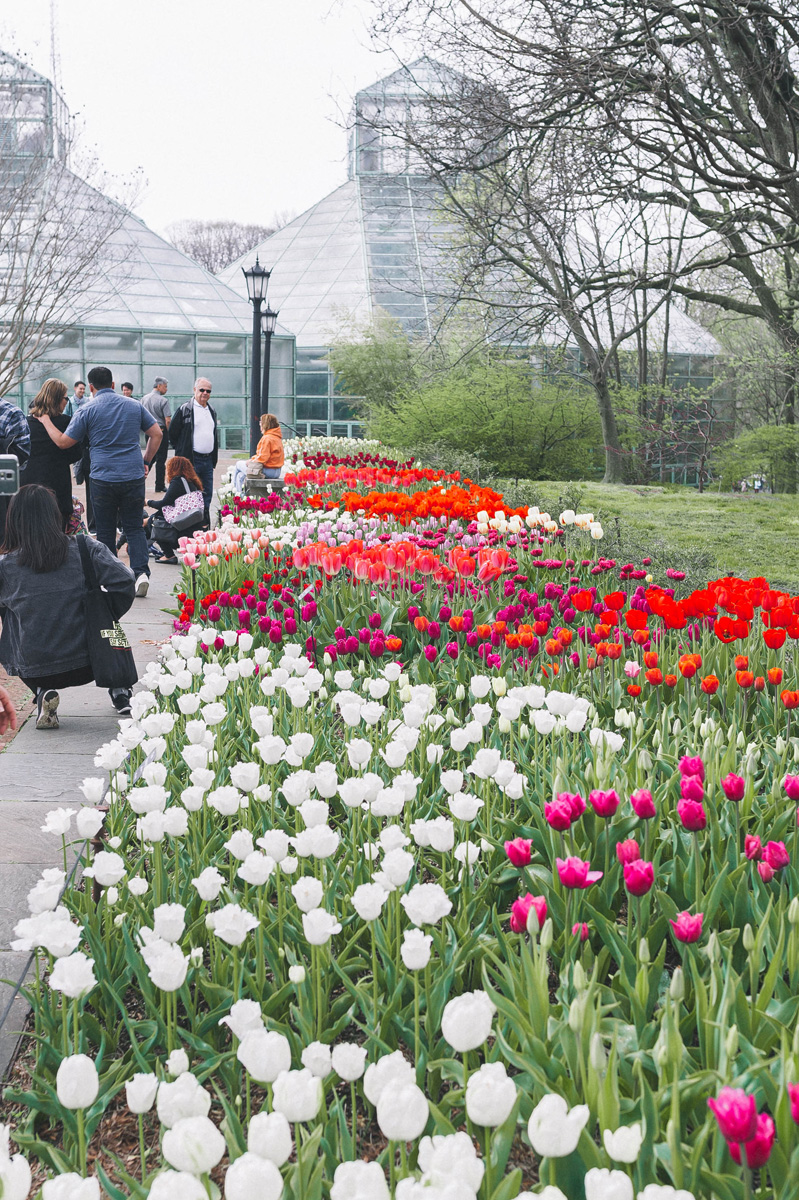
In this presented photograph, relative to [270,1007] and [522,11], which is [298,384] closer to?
[522,11]

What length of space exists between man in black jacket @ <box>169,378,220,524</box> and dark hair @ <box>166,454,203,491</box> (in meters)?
0.24

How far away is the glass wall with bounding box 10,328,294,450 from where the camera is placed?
2880cm

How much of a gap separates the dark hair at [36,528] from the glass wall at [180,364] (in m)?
23.8

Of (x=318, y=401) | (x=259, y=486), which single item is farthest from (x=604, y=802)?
(x=318, y=401)

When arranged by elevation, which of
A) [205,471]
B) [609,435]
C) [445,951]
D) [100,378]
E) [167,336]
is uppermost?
[167,336]

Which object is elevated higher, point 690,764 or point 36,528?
point 36,528

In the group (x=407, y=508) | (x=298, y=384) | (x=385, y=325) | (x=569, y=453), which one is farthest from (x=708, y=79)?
(x=298, y=384)

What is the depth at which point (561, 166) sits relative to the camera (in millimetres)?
7375

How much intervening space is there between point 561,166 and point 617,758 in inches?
218

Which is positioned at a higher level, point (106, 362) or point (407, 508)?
point (106, 362)

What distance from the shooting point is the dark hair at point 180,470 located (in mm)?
9320

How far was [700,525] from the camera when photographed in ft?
41.2

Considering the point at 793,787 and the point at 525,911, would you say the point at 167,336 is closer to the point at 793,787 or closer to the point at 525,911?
the point at 793,787

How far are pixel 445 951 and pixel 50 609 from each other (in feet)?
10.5
